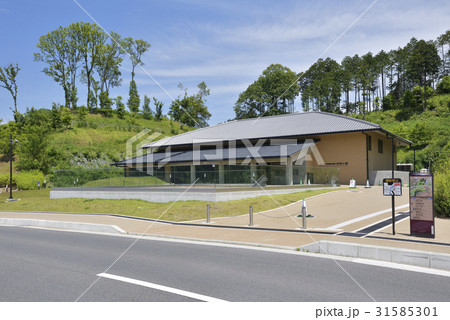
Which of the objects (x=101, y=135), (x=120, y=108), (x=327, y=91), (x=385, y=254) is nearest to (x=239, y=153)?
(x=385, y=254)

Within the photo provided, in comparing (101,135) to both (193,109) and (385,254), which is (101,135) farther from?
(385,254)

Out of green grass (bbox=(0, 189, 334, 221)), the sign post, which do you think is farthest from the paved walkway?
green grass (bbox=(0, 189, 334, 221))

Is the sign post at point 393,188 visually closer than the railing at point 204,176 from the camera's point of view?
Yes

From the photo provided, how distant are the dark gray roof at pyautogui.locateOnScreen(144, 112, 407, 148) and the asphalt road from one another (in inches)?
1103

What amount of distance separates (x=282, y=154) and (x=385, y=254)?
23855 mm

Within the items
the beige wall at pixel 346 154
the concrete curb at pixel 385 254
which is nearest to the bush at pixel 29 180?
the beige wall at pixel 346 154

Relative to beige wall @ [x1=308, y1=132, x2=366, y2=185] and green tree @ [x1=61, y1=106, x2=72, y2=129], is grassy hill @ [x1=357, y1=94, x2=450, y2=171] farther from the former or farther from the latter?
green tree @ [x1=61, y1=106, x2=72, y2=129]

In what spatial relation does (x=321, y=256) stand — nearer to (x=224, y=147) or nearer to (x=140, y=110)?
(x=224, y=147)

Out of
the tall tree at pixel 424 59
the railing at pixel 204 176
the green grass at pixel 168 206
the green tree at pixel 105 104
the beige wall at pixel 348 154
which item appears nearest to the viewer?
the green grass at pixel 168 206

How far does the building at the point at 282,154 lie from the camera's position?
2561cm

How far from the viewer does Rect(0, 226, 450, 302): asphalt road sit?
5836 millimetres

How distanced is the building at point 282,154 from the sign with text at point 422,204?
46.4ft

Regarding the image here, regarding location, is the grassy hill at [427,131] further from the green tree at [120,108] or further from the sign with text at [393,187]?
the green tree at [120,108]
